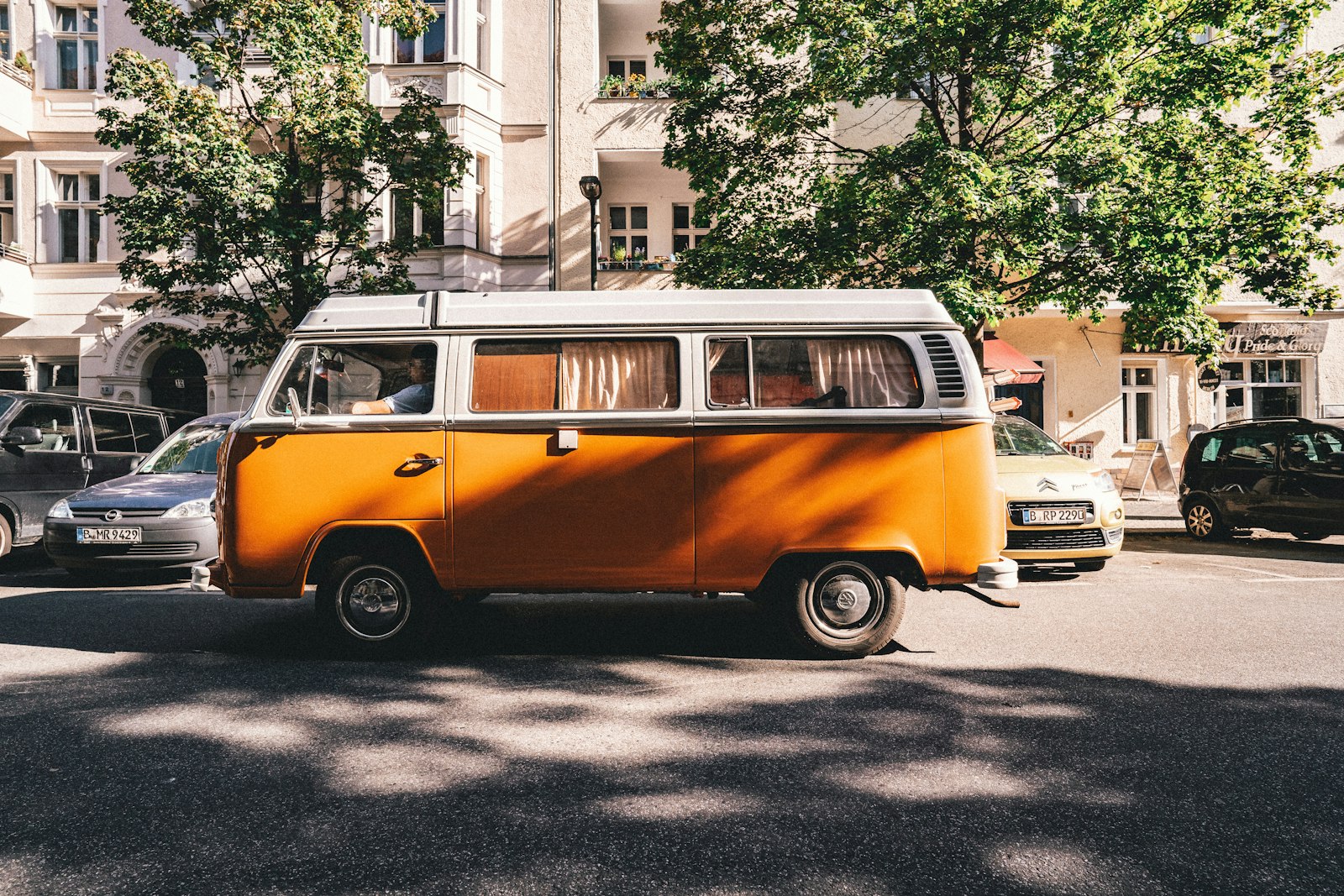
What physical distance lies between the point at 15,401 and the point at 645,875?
10638mm

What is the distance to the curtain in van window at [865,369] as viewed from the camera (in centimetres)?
513

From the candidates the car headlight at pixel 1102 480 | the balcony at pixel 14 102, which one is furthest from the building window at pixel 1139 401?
the balcony at pixel 14 102

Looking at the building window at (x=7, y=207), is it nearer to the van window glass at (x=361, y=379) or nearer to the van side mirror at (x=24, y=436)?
the van side mirror at (x=24, y=436)

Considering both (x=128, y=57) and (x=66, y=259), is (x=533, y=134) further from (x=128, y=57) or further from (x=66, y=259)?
(x=66, y=259)

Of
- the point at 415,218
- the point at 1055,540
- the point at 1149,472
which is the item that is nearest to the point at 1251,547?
the point at 1149,472

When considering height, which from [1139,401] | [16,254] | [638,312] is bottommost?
[638,312]

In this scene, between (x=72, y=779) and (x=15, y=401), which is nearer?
(x=72, y=779)

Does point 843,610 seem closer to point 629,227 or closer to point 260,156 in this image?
point 260,156

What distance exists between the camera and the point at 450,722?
405 cm

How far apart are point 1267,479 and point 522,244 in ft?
45.7

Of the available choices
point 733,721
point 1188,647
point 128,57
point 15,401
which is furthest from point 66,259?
point 1188,647

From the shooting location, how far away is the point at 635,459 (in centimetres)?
507

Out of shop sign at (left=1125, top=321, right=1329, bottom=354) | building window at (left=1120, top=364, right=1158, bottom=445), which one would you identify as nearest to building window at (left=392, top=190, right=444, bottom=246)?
shop sign at (left=1125, top=321, right=1329, bottom=354)

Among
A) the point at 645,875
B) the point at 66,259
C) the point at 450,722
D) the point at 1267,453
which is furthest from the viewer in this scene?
the point at 66,259
